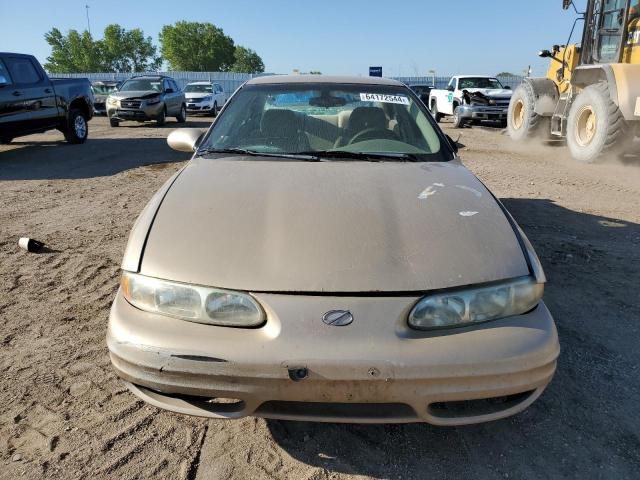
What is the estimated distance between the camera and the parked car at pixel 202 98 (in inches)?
856

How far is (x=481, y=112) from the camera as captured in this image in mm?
15305

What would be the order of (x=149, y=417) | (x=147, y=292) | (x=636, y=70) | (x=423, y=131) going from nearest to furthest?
(x=147, y=292), (x=149, y=417), (x=423, y=131), (x=636, y=70)

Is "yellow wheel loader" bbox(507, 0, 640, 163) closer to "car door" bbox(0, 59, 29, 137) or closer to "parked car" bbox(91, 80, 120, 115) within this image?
"car door" bbox(0, 59, 29, 137)

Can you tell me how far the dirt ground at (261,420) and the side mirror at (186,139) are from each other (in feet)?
3.97

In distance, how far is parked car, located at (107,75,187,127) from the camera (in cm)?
1589

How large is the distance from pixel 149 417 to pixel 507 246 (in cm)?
179

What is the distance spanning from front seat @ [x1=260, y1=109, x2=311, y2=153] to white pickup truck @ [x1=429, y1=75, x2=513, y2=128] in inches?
525

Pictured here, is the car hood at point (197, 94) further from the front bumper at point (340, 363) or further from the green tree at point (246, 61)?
the green tree at point (246, 61)

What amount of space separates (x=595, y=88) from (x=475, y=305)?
854cm

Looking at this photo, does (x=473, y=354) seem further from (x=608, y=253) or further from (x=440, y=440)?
(x=608, y=253)

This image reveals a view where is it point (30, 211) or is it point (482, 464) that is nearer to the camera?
point (482, 464)

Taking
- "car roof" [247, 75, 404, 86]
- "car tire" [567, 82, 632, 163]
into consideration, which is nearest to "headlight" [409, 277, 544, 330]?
"car roof" [247, 75, 404, 86]

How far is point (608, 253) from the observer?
4.46 metres

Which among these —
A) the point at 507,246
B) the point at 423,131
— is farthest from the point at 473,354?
the point at 423,131
